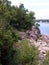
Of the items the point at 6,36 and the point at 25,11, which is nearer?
the point at 6,36

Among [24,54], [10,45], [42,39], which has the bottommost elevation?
[42,39]

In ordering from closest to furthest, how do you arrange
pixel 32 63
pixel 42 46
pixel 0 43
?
pixel 0 43 → pixel 32 63 → pixel 42 46

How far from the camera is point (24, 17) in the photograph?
4006 centimetres

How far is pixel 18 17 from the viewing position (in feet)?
127

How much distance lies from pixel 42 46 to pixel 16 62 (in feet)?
64.7

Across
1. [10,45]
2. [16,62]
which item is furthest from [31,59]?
[10,45]

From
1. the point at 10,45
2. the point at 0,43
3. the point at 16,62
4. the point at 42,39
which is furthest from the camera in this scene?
the point at 42,39

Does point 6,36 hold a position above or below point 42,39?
above

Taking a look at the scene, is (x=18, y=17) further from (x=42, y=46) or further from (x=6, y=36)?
(x=6, y=36)

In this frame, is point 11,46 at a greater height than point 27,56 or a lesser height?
greater

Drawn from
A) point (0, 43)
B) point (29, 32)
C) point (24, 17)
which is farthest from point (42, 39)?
point (0, 43)

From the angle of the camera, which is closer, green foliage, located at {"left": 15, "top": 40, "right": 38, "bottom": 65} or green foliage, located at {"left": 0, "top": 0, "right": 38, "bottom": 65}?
green foliage, located at {"left": 0, "top": 0, "right": 38, "bottom": 65}

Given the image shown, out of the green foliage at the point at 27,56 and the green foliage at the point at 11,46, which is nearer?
the green foliage at the point at 11,46

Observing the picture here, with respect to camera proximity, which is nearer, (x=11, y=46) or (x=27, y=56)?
(x=11, y=46)
